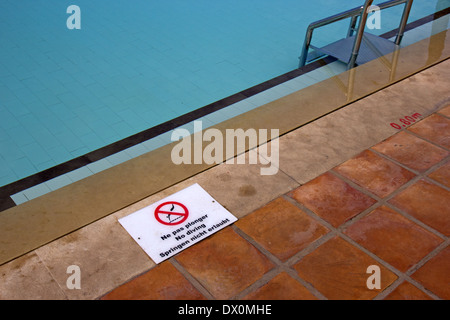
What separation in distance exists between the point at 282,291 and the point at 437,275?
660mm

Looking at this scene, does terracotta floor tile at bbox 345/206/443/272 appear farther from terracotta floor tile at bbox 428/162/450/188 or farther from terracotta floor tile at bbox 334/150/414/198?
terracotta floor tile at bbox 428/162/450/188

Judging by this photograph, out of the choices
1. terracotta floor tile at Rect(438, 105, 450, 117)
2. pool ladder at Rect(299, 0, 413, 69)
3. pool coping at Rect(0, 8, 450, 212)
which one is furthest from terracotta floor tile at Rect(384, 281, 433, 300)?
pool ladder at Rect(299, 0, 413, 69)

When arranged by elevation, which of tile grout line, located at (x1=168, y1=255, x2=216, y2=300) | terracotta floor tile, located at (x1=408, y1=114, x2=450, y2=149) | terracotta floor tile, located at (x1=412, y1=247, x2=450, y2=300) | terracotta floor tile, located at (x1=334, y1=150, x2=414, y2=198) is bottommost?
tile grout line, located at (x1=168, y1=255, x2=216, y2=300)

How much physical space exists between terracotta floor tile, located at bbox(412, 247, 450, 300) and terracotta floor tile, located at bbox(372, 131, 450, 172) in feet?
2.05

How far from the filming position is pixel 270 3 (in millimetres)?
5996

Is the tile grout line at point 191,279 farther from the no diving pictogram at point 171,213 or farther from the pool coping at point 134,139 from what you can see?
the pool coping at point 134,139

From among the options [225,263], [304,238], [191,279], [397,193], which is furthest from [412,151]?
[191,279]

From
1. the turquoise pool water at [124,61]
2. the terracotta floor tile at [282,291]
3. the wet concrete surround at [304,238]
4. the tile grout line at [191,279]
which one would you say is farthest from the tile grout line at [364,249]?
the turquoise pool water at [124,61]

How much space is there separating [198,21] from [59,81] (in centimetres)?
188

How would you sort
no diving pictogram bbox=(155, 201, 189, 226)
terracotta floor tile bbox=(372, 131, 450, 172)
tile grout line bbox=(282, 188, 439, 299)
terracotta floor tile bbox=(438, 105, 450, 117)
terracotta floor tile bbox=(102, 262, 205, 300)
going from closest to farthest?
1. terracotta floor tile bbox=(102, 262, 205, 300)
2. tile grout line bbox=(282, 188, 439, 299)
3. no diving pictogram bbox=(155, 201, 189, 226)
4. terracotta floor tile bbox=(372, 131, 450, 172)
5. terracotta floor tile bbox=(438, 105, 450, 117)

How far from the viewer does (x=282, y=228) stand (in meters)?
2.20

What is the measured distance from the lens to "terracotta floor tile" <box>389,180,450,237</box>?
7.41ft
